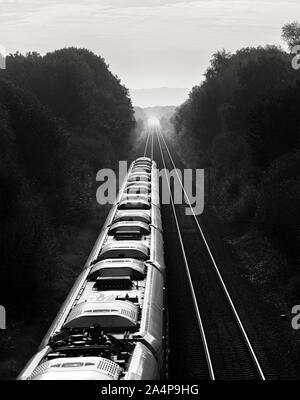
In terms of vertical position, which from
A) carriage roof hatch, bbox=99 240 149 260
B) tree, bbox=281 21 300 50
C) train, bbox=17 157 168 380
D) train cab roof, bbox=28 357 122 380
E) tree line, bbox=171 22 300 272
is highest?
tree, bbox=281 21 300 50

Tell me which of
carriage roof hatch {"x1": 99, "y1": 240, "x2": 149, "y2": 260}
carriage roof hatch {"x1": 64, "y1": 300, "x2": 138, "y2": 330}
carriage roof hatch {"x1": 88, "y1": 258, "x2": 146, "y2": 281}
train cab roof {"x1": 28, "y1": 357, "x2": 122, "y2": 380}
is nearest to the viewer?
train cab roof {"x1": 28, "y1": 357, "x2": 122, "y2": 380}

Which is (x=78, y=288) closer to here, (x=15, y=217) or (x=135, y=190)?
(x=15, y=217)

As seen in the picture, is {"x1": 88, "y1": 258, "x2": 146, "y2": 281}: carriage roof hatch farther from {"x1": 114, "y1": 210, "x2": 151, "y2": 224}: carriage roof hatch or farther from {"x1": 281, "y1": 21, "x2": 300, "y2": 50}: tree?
{"x1": 281, "y1": 21, "x2": 300, "y2": 50}: tree

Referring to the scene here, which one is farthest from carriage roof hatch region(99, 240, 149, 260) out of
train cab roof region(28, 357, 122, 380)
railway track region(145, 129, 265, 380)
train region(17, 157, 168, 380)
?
train cab roof region(28, 357, 122, 380)

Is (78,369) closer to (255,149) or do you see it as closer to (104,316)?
(104,316)

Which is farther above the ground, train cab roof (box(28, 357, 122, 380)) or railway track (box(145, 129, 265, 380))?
railway track (box(145, 129, 265, 380))

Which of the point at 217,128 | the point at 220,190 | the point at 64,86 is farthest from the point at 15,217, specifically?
the point at 217,128

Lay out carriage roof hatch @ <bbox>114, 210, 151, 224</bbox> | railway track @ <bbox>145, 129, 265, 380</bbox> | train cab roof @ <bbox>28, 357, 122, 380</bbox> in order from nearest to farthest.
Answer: train cab roof @ <bbox>28, 357, 122, 380</bbox>
railway track @ <bbox>145, 129, 265, 380</bbox>
carriage roof hatch @ <bbox>114, 210, 151, 224</bbox>

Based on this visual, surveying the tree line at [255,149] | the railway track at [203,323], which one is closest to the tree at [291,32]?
the tree line at [255,149]
